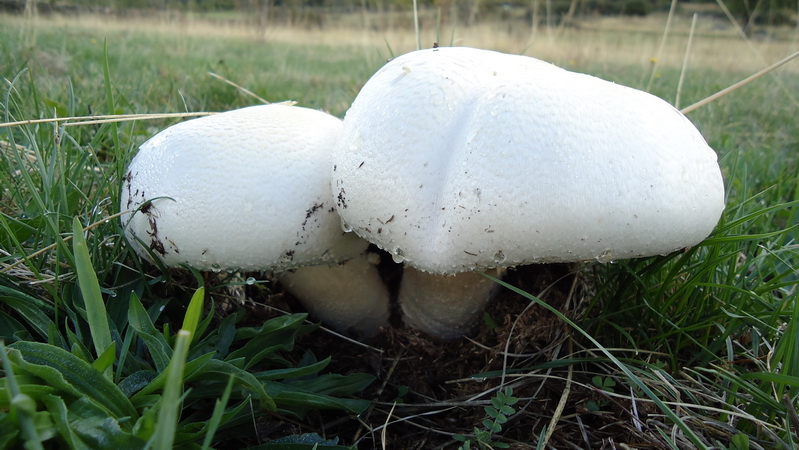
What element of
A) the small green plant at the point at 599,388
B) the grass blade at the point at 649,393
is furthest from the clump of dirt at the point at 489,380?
the grass blade at the point at 649,393

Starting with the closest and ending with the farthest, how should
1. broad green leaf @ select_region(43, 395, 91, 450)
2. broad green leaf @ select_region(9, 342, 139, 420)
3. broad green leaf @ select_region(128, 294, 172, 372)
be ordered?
broad green leaf @ select_region(43, 395, 91, 450)
broad green leaf @ select_region(9, 342, 139, 420)
broad green leaf @ select_region(128, 294, 172, 372)

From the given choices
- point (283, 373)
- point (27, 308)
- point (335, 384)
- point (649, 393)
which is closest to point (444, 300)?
point (335, 384)

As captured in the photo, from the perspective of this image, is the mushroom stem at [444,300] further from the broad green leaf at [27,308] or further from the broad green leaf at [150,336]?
the broad green leaf at [27,308]

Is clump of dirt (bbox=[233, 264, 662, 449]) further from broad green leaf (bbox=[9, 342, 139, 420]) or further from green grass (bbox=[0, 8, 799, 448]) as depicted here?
broad green leaf (bbox=[9, 342, 139, 420])

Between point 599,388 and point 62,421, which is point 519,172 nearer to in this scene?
point 599,388

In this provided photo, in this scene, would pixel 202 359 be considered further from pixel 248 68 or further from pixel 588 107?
pixel 248 68

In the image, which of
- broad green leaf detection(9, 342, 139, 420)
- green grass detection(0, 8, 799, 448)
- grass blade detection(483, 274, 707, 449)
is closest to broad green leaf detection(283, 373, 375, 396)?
green grass detection(0, 8, 799, 448)
